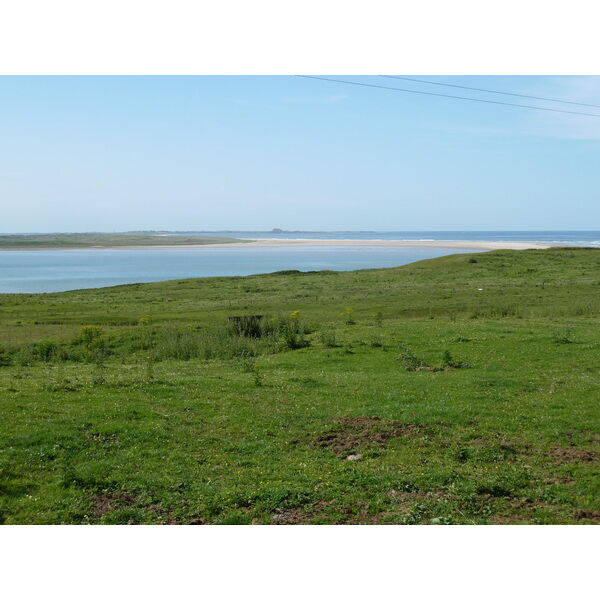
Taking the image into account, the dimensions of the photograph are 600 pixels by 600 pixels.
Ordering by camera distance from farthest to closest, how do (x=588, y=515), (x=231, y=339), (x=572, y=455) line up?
(x=231, y=339)
(x=572, y=455)
(x=588, y=515)

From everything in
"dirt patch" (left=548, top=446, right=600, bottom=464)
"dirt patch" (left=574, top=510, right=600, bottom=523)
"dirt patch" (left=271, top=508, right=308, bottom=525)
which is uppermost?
"dirt patch" (left=548, top=446, right=600, bottom=464)

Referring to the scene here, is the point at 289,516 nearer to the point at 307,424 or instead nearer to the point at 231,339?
the point at 307,424

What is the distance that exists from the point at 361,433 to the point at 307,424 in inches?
45.8

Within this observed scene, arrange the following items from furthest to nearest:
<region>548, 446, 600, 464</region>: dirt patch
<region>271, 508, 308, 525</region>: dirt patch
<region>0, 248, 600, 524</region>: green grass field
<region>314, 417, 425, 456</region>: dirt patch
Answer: <region>314, 417, 425, 456</region>: dirt patch → <region>548, 446, 600, 464</region>: dirt patch → <region>0, 248, 600, 524</region>: green grass field → <region>271, 508, 308, 525</region>: dirt patch

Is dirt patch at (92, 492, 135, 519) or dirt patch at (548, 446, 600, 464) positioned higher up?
dirt patch at (548, 446, 600, 464)

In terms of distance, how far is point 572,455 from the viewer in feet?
32.6

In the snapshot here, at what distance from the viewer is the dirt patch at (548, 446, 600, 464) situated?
9725 millimetres

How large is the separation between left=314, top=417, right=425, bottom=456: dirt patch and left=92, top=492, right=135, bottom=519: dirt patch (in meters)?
Result: 3.50

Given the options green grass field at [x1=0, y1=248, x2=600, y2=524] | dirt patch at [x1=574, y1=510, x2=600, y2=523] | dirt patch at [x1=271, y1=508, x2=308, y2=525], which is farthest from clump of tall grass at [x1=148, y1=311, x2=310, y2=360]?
dirt patch at [x1=574, y1=510, x2=600, y2=523]

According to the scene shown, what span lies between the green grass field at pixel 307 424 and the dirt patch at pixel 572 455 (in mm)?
36

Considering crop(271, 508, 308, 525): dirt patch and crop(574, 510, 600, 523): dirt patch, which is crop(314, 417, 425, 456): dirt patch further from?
crop(574, 510, 600, 523): dirt patch

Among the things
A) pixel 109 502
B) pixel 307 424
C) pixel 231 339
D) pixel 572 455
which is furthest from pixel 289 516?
pixel 231 339

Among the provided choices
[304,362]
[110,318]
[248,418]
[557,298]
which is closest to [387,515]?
[248,418]

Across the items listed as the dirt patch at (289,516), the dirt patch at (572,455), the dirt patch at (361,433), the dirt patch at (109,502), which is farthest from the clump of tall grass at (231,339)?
the dirt patch at (289,516)
